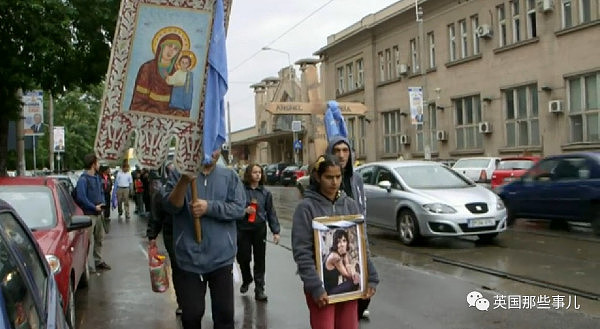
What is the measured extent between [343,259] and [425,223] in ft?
24.5

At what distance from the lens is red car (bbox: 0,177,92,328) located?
5.76 meters

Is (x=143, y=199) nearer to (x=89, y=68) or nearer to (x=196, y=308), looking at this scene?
(x=89, y=68)

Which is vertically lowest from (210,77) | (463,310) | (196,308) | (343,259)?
(463,310)

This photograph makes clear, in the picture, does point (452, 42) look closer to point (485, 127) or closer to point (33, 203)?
point (485, 127)

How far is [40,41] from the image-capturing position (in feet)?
41.3

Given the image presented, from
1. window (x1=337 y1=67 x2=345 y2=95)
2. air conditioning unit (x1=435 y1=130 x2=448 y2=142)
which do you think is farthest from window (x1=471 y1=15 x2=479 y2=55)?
window (x1=337 y1=67 x2=345 y2=95)

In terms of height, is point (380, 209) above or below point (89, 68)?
below

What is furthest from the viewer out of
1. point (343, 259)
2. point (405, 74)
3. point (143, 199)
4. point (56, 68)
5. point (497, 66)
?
point (405, 74)

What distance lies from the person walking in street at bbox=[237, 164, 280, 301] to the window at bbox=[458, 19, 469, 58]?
2487cm

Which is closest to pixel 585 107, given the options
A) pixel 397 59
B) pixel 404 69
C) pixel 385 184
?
pixel 404 69

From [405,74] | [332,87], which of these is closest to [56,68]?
[405,74]

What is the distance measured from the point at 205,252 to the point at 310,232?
0.89 meters

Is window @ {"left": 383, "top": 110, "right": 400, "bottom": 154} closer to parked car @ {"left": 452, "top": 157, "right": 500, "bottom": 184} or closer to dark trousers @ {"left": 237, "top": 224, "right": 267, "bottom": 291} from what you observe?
parked car @ {"left": 452, "top": 157, "right": 500, "bottom": 184}

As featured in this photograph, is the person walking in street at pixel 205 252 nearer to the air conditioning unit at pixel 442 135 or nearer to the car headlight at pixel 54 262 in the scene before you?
the car headlight at pixel 54 262
